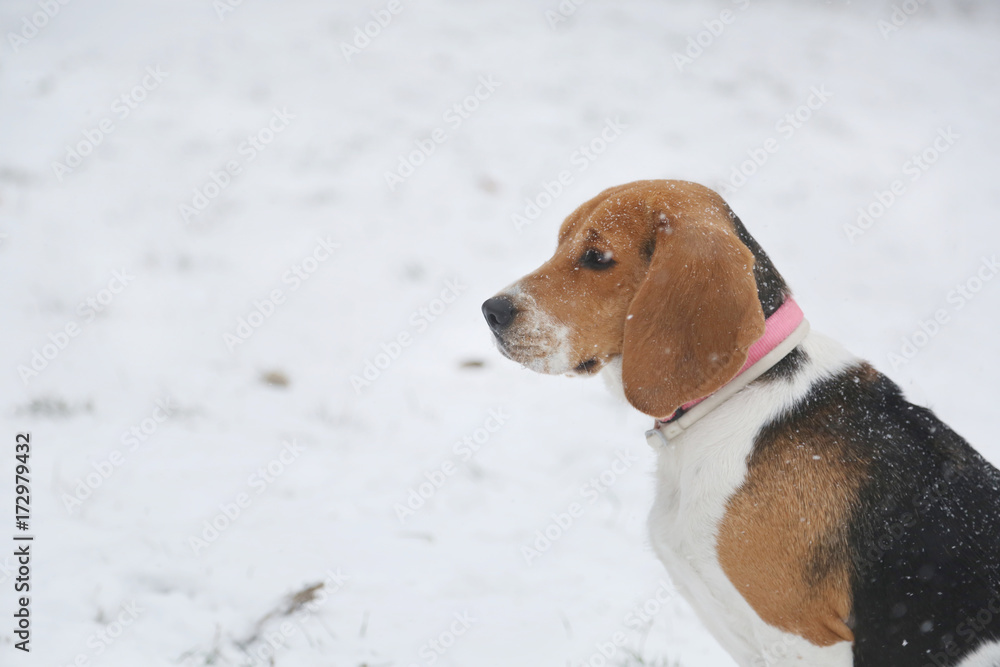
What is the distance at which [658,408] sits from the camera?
2789mm

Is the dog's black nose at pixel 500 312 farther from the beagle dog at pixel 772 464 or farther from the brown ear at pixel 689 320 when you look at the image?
the brown ear at pixel 689 320

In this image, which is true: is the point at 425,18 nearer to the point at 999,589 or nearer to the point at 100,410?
the point at 100,410

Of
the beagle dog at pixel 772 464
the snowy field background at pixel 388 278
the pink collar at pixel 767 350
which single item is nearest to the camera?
the beagle dog at pixel 772 464

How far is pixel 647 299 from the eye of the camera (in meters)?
Result: 2.84

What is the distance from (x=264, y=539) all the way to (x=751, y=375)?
105 inches

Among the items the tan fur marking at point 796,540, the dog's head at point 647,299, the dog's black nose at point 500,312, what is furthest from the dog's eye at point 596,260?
the tan fur marking at point 796,540

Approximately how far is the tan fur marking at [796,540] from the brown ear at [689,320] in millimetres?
392

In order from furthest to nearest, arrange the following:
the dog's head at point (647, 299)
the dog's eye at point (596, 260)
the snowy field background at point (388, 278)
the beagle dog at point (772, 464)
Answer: the snowy field background at point (388, 278), the dog's eye at point (596, 260), the dog's head at point (647, 299), the beagle dog at point (772, 464)

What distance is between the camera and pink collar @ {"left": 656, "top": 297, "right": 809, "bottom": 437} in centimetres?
283

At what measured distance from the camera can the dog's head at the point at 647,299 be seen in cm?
271

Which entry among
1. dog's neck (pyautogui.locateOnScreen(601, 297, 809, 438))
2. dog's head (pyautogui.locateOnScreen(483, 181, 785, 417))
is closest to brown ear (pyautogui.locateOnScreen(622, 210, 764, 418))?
dog's head (pyautogui.locateOnScreen(483, 181, 785, 417))

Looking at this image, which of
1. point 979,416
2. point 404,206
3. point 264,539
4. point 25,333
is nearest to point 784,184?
point 979,416

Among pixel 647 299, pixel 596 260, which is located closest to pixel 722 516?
pixel 647 299

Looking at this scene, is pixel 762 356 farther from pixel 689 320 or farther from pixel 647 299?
pixel 647 299
